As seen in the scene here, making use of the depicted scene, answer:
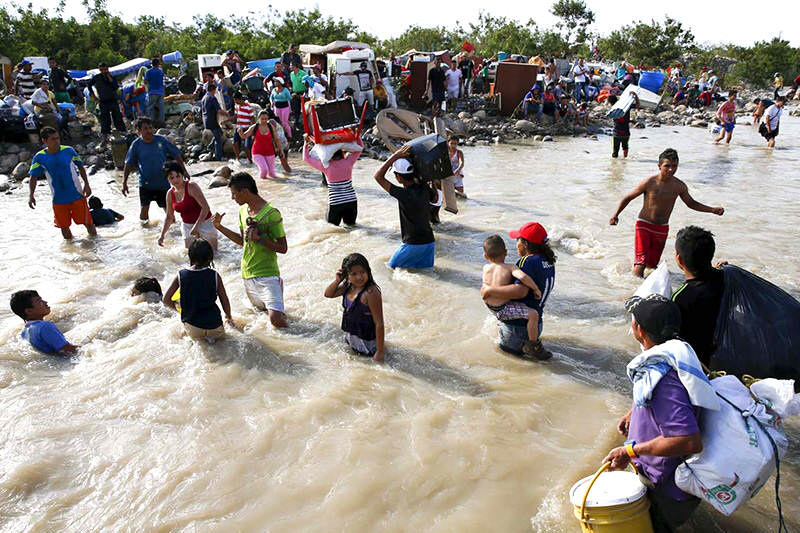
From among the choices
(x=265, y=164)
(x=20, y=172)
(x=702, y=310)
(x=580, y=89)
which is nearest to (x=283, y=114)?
(x=265, y=164)

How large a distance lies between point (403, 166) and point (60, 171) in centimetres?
448

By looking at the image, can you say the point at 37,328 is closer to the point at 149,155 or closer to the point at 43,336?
the point at 43,336

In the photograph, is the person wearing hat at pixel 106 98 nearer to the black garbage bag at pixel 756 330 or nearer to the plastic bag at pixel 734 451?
the black garbage bag at pixel 756 330

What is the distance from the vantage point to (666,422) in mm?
2252

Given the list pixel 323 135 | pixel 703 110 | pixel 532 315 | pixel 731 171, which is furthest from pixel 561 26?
pixel 532 315

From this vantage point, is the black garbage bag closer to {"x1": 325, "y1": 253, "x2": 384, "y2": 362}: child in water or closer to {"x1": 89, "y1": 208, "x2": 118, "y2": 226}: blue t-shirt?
{"x1": 325, "y1": 253, "x2": 384, "y2": 362}: child in water

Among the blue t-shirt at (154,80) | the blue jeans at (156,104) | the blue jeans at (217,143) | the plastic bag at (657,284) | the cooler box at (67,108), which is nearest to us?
the plastic bag at (657,284)

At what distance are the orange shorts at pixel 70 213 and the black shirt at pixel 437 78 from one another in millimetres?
13144

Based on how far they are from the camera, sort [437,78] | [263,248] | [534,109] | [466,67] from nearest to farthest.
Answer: [263,248], [437,78], [534,109], [466,67]

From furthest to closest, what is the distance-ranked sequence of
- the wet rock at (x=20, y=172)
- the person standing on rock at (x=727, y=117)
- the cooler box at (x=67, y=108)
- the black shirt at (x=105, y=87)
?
1. the person standing on rock at (x=727, y=117)
2. the cooler box at (x=67, y=108)
3. the black shirt at (x=105, y=87)
4. the wet rock at (x=20, y=172)

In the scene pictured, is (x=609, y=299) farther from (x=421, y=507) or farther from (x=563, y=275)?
(x=421, y=507)

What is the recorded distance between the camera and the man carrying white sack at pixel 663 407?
7.23ft

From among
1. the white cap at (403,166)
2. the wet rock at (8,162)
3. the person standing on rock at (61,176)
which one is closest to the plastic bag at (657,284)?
the white cap at (403,166)

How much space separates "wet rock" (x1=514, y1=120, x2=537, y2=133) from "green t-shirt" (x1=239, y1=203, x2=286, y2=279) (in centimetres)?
1483
